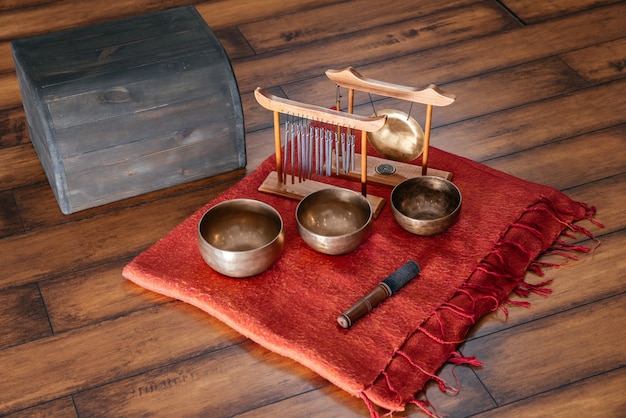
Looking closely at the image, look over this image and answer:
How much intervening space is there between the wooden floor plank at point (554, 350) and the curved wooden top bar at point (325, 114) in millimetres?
516

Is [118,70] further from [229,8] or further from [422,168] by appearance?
[229,8]

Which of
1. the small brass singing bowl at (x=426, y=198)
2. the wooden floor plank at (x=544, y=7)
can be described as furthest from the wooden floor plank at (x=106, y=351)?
the wooden floor plank at (x=544, y=7)

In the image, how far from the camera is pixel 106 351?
1.90 metres

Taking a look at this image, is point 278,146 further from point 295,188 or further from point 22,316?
point 22,316

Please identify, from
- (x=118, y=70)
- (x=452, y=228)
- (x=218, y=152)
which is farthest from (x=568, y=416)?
(x=118, y=70)

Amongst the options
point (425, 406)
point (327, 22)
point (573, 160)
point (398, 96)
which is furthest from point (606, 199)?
point (327, 22)

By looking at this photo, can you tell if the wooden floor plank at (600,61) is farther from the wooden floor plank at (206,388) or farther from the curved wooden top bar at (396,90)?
the wooden floor plank at (206,388)

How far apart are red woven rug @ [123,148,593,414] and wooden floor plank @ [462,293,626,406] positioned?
0.08 meters

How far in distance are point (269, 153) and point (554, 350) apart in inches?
37.7

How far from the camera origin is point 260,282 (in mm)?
1996

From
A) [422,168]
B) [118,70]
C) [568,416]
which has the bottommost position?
[568,416]

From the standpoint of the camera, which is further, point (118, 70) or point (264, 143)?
point (264, 143)

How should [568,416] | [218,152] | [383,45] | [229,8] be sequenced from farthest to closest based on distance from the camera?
[229,8]
[383,45]
[218,152]
[568,416]

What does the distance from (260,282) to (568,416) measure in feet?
2.26
